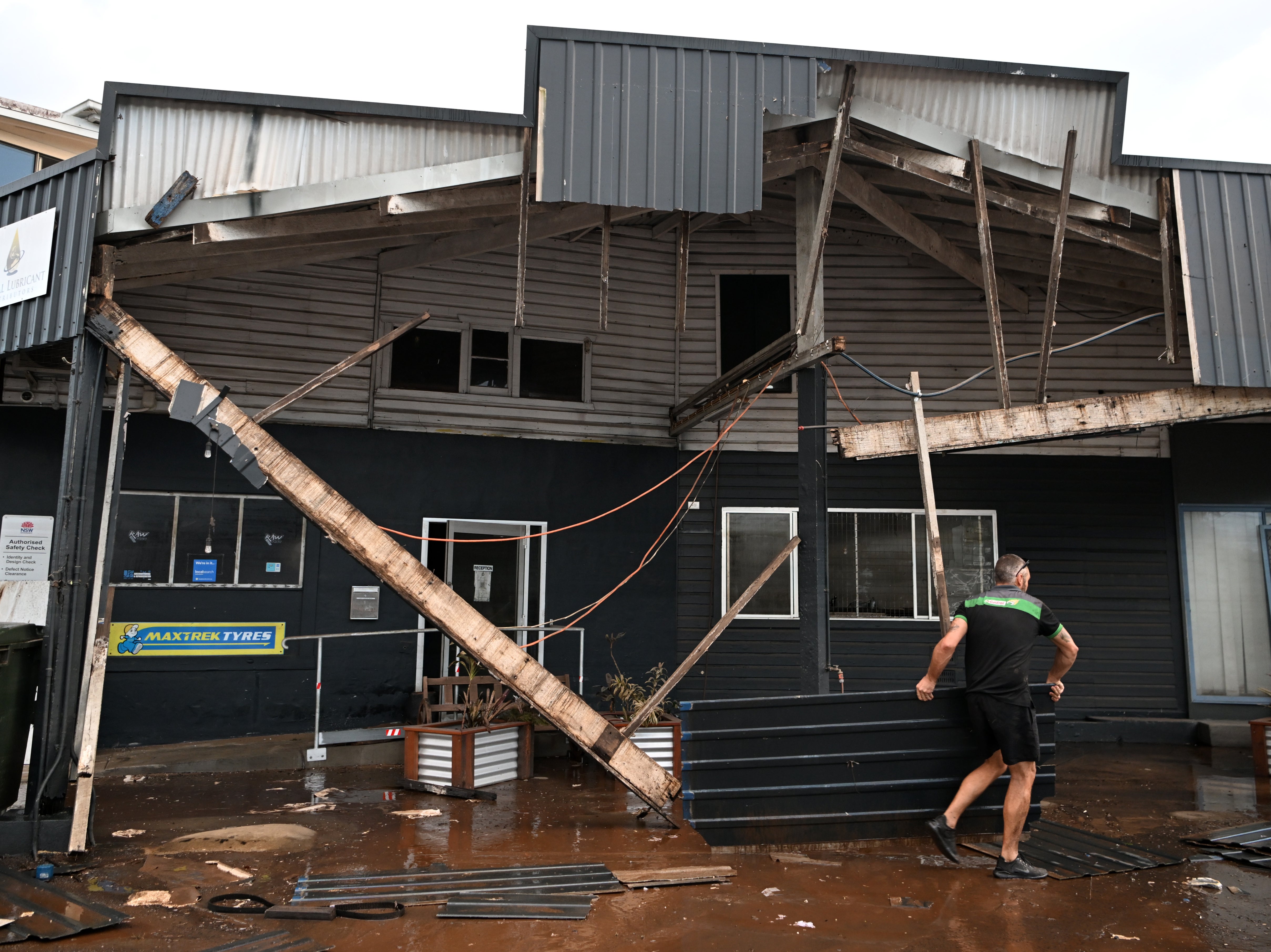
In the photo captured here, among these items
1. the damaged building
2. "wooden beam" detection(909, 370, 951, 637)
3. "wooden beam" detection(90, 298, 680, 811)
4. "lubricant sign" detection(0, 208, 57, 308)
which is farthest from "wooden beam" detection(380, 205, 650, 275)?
"lubricant sign" detection(0, 208, 57, 308)

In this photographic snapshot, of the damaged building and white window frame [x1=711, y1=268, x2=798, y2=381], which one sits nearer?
the damaged building

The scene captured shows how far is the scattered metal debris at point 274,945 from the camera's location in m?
4.55

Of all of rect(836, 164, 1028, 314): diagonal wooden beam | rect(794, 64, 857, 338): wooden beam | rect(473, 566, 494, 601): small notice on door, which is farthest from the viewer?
rect(473, 566, 494, 601): small notice on door

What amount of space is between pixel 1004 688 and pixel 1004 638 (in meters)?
0.33

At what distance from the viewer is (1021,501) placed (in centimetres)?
1220

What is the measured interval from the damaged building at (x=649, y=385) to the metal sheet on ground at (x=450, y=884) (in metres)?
1.79

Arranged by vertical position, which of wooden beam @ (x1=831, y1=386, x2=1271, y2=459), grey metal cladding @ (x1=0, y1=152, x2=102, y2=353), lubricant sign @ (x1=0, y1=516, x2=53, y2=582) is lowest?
lubricant sign @ (x1=0, y1=516, x2=53, y2=582)

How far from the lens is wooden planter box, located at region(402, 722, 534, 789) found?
8539mm

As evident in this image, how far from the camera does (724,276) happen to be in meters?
12.5

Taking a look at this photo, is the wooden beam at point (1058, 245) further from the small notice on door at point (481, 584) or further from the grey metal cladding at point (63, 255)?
the grey metal cladding at point (63, 255)

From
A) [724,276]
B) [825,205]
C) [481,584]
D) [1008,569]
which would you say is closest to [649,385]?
[724,276]

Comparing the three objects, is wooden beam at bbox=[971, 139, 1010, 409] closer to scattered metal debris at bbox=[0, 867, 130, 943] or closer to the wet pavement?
the wet pavement

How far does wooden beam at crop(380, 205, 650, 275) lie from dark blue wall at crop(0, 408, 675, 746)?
216cm

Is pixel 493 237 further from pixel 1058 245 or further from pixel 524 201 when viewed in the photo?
pixel 1058 245
